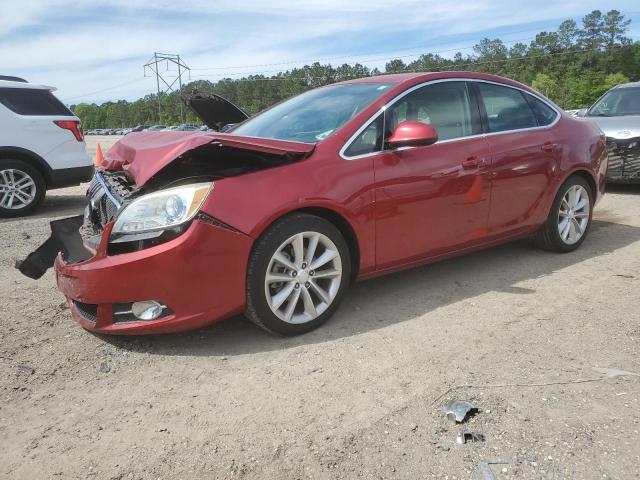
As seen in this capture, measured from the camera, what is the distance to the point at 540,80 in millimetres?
77625

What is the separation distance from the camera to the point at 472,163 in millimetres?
3863

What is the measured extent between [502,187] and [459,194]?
499mm

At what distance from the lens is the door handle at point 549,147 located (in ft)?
14.4

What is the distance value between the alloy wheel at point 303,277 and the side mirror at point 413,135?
799 millimetres

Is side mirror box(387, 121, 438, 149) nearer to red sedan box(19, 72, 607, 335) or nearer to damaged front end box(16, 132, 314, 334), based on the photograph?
red sedan box(19, 72, 607, 335)

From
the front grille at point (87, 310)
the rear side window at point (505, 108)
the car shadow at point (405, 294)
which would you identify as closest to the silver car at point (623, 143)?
the car shadow at point (405, 294)

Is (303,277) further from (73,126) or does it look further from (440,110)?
(73,126)

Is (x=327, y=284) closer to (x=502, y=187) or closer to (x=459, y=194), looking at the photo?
(x=459, y=194)

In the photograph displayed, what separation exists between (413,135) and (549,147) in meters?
1.74

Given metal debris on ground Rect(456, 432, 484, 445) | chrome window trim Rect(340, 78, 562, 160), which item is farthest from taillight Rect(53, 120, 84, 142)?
metal debris on ground Rect(456, 432, 484, 445)

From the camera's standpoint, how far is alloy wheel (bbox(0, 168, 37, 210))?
7297mm

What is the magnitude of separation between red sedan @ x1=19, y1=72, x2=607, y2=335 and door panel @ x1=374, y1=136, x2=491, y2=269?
1 cm

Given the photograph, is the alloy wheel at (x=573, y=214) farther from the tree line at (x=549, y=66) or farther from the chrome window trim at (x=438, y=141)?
the tree line at (x=549, y=66)

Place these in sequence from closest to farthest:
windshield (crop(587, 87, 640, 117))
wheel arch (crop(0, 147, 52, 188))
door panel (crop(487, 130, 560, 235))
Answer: door panel (crop(487, 130, 560, 235)), wheel arch (crop(0, 147, 52, 188)), windshield (crop(587, 87, 640, 117))
